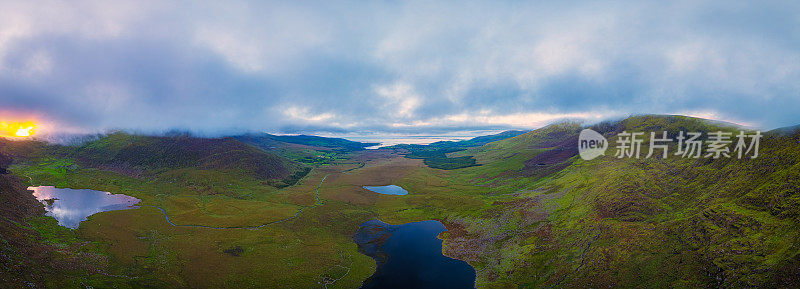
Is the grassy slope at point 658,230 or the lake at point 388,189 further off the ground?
the grassy slope at point 658,230

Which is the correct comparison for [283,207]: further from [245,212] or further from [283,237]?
[283,237]

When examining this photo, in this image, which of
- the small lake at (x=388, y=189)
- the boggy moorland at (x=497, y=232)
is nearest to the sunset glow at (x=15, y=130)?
the boggy moorland at (x=497, y=232)

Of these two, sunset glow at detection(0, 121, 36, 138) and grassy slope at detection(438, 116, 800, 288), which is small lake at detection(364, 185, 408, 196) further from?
sunset glow at detection(0, 121, 36, 138)

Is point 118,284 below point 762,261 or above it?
below

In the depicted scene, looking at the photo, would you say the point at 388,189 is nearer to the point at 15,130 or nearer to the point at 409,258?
the point at 409,258

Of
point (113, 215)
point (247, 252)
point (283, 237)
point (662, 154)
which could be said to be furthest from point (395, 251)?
point (662, 154)

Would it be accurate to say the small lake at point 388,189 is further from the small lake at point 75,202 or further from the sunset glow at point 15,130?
the sunset glow at point 15,130
